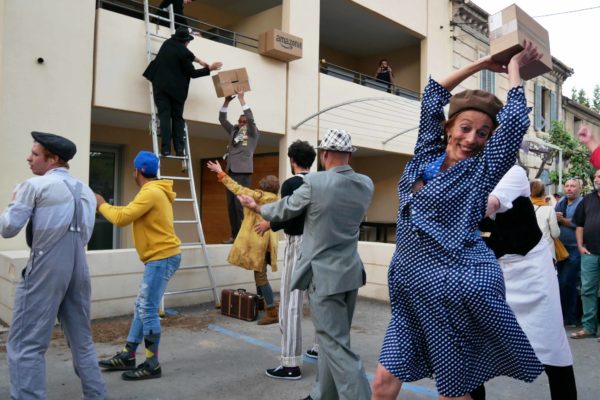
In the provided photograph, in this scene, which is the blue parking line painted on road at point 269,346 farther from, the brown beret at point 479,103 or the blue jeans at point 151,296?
the brown beret at point 479,103

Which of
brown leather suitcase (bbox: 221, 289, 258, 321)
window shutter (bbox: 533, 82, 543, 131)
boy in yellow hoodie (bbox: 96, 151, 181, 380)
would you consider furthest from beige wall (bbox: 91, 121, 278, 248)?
window shutter (bbox: 533, 82, 543, 131)

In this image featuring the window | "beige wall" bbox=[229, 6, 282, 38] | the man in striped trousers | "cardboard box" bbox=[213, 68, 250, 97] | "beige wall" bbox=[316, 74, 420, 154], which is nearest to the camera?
the man in striped trousers

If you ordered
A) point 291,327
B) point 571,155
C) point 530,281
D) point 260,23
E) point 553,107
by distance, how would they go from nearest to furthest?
1. point 530,281
2. point 291,327
3. point 260,23
4. point 571,155
5. point 553,107

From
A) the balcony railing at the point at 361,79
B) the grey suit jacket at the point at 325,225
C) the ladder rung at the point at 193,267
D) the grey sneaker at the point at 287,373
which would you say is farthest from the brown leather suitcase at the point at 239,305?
the balcony railing at the point at 361,79

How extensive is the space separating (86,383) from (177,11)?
6.92 metres

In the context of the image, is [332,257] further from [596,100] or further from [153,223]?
[596,100]

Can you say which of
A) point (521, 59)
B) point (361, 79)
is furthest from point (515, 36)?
point (361, 79)

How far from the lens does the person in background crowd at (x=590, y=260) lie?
6.21 metres

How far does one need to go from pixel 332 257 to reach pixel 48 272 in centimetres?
190

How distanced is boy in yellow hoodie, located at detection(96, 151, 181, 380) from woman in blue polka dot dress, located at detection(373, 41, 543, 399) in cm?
264

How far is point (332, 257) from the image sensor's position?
336 centimetres

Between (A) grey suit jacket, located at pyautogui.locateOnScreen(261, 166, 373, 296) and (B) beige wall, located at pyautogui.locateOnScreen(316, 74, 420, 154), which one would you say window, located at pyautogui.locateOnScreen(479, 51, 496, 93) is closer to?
(B) beige wall, located at pyautogui.locateOnScreen(316, 74, 420, 154)

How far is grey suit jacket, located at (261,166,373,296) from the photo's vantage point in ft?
11.0

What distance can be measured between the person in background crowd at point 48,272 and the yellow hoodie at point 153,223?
0.62m
